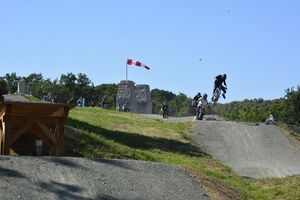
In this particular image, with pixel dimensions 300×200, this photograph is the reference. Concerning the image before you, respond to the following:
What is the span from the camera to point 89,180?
9.65m

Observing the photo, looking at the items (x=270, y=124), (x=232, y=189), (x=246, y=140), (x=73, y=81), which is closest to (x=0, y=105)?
(x=232, y=189)

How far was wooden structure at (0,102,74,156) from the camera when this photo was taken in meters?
10.6

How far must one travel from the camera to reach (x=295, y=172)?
18.7 metres

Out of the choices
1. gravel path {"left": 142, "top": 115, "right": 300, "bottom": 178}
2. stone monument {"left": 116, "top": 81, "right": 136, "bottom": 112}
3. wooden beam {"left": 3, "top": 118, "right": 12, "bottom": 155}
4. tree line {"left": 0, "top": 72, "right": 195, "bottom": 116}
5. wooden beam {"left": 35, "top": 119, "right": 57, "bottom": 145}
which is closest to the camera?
wooden beam {"left": 3, "top": 118, "right": 12, "bottom": 155}

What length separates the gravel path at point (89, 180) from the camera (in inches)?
350

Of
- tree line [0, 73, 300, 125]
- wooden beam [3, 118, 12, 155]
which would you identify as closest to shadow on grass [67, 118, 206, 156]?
wooden beam [3, 118, 12, 155]

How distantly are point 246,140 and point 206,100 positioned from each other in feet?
24.9

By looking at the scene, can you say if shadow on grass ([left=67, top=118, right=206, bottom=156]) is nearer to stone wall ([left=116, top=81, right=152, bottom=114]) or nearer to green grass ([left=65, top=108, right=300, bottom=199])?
green grass ([left=65, top=108, right=300, bottom=199])

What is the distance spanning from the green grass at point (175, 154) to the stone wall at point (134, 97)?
1904 cm

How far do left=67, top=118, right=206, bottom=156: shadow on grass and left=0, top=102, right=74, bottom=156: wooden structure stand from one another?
7974mm

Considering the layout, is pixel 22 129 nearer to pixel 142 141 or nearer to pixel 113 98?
pixel 142 141

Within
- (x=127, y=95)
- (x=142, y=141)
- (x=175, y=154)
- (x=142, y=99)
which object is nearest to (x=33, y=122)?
(x=175, y=154)

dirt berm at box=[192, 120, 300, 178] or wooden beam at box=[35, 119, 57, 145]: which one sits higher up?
wooden beam at box=[35, 119, 57, 145]

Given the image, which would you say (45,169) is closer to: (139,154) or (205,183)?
(205,183)
